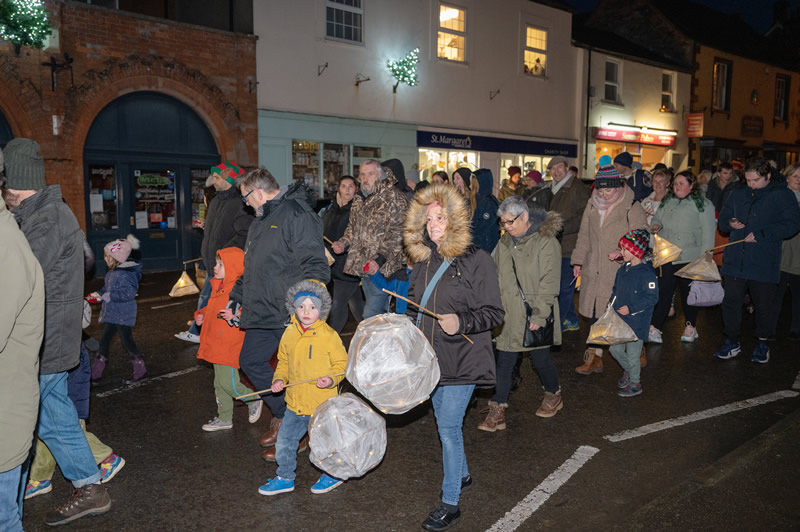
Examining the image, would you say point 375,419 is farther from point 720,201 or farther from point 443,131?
point 443,131

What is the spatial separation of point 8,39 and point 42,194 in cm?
1068

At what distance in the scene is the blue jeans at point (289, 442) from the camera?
4273 mm

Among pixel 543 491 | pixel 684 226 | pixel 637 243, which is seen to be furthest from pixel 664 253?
pixel 543 491

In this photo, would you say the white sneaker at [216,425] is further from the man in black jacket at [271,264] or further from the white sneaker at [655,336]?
the white sneaker at [655,336]

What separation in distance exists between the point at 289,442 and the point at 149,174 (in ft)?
39.0

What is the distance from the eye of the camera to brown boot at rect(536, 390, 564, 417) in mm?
5684

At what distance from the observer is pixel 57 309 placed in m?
3.65

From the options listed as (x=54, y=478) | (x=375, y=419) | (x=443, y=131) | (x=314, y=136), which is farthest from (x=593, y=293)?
(x=443, y=131)

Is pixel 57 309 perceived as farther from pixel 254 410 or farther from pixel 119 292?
pixel 119 292

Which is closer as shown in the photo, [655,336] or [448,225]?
[448,225]

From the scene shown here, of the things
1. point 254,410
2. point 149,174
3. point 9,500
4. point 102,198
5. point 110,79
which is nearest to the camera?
point 9,500

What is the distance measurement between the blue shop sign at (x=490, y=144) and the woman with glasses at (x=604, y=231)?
1308 cm

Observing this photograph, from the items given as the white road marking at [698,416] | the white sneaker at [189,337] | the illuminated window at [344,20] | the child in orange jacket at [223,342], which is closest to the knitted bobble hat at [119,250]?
the child in orange jacket at [223,342]

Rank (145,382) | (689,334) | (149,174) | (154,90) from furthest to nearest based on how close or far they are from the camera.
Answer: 1. (149,174)
2. (154,90)
3. (689,334)
4. (145,382)
